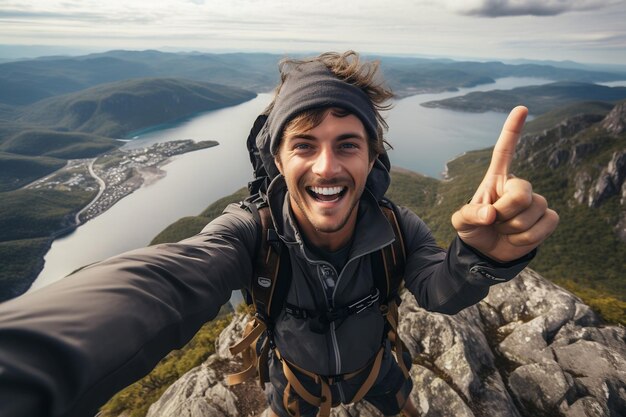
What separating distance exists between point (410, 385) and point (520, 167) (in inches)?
6351

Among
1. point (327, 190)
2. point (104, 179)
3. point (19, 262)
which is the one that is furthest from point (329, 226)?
point (104, 179)

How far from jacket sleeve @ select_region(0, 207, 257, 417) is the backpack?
649mm

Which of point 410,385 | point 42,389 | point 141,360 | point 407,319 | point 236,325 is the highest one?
point 42,389

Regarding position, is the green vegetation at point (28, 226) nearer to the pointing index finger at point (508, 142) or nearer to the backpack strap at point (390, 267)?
the backpack strap at point (390, 267)

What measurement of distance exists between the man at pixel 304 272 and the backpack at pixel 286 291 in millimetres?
86

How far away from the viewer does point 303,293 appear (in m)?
3.66

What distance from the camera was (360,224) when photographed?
375 centimetres

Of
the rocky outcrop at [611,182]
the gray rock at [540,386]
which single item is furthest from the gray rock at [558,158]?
the gray rock at [540,386]

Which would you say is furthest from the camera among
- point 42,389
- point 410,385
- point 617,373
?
point 617,373

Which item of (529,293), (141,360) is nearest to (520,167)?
(529,293)

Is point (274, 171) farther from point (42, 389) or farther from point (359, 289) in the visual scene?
point (42, 389)

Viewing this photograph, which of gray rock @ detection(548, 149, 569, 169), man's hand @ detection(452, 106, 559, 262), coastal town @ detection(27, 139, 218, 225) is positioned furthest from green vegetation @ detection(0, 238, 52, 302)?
gray rock @ detection(548, 149, 569, 169)

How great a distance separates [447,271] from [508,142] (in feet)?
4.41

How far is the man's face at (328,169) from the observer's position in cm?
335
